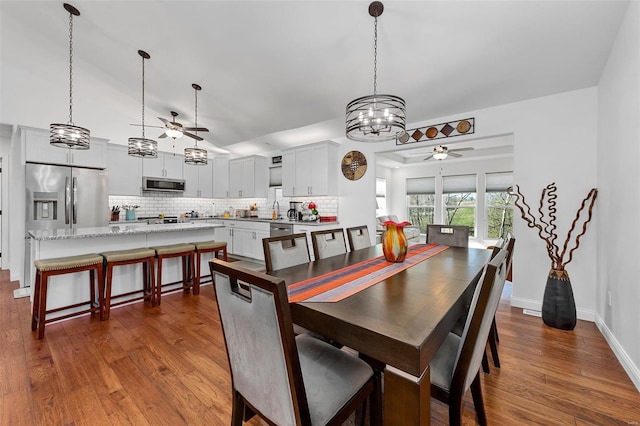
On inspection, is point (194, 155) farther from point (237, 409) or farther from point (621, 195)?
point (621, 195)

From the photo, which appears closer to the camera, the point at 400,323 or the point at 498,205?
the point at 400,323

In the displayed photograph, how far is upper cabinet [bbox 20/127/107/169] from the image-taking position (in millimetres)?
4008

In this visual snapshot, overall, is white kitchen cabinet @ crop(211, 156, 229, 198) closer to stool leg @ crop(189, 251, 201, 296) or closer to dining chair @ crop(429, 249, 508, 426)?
stool leg @ crop(189, 251, 201, 296)

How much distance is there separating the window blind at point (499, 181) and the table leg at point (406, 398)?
23.3ft

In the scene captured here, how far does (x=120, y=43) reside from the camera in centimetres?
337

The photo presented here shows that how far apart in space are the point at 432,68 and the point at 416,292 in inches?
98.4

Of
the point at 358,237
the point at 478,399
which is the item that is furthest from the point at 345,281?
the point at 358,237

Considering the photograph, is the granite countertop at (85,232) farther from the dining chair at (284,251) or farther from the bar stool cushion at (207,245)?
Result: the dining chair at (284,251)

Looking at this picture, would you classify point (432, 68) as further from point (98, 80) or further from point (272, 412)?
point (98, 80)

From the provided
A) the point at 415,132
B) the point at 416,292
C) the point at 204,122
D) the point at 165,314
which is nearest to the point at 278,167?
the point at 204,122

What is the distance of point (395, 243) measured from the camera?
1.96 meters

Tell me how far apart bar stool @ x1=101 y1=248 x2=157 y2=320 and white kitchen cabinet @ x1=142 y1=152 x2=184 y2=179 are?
2992mm

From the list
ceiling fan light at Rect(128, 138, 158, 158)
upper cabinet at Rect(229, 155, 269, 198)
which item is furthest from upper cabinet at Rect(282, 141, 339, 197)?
ceiling fan light at Rect(128, 138, 158, 158)

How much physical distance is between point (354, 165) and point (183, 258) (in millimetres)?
3035
